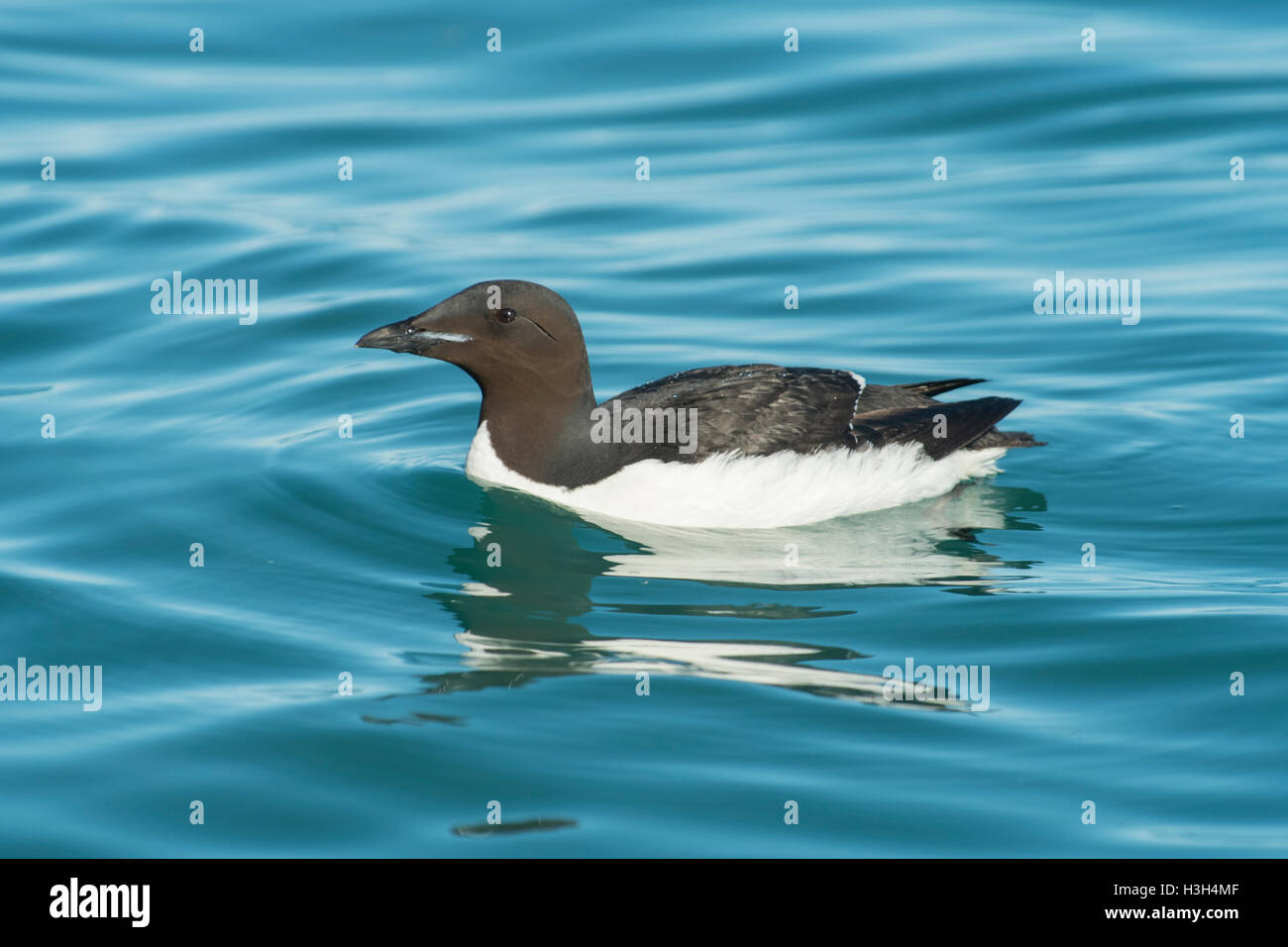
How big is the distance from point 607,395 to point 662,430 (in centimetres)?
217

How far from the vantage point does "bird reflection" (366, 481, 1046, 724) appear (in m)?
7.23

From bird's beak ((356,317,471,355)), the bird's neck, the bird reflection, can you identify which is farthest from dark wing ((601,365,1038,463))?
bird's beak ((356,317,471,355))

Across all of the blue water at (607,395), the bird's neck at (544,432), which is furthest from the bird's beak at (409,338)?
the blue water at (607,395)

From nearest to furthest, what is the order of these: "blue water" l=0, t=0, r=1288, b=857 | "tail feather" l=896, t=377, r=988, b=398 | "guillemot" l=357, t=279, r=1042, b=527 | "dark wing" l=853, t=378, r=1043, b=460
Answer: "blue water" l=0, t=0, r=1288, b=857 → "guillemot" l=357, t=279, r=1042, b=527 → "dark wing" l=853, t=378, r=1043, b=460 → "tail feather" l=896, t=377, r=988, b=398

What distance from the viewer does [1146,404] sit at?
10781 millimetres

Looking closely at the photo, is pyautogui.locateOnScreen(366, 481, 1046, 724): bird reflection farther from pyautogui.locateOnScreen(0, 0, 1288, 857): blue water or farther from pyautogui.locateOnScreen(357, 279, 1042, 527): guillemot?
pyautogui.locateOnScreen(357, 279, 1042, 527): guillemot

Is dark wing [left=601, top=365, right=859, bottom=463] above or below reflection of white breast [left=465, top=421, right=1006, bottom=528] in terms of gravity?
above

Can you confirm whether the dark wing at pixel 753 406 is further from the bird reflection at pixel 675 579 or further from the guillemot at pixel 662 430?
the bird reflection at pixel 675 579

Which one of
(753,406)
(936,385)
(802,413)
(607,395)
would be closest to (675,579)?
(753,406)

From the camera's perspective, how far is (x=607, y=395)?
11.1 m

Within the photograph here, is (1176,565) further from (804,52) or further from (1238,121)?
(804,52)

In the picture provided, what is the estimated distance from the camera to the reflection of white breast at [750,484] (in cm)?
895

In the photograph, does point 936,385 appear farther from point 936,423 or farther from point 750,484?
point 750,484

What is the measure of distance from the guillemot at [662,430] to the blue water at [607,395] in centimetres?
23
